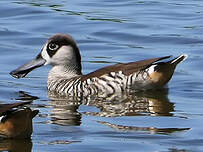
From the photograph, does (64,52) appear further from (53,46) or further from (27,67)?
(27,67)

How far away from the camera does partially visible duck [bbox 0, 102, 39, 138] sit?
1024 cm

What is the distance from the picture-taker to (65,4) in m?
22.2

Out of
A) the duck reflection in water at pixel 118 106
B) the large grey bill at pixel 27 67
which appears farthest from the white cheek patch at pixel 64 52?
the duck reflection in water at pixel 118 106

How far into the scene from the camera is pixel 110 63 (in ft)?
54.0

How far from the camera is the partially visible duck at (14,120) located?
10.2 m

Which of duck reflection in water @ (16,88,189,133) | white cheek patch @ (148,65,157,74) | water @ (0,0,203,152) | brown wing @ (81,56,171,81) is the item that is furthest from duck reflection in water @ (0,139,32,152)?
white cheek patch @ (148,65,157,74)

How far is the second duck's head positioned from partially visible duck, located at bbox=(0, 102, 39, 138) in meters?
4.39

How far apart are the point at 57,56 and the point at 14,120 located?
482 cm

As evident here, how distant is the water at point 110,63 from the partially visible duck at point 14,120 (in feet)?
0.44

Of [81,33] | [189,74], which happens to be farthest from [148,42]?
[189,74]

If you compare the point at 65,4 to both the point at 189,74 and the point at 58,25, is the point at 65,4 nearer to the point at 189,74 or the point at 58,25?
the point at 58,25

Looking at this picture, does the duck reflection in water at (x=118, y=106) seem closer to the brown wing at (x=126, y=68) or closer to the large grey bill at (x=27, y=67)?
the brown wing at (x=126, y=68)

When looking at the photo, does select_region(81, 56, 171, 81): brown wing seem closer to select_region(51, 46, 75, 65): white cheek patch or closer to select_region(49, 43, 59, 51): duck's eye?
select_region(51, 46, 75, 65): white cheek patch

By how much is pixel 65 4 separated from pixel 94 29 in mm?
2405
